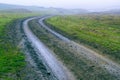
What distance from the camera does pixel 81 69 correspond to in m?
16.8

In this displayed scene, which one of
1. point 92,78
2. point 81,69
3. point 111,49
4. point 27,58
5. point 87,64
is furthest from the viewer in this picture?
point 111,49

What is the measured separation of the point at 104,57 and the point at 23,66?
6739 millimetres

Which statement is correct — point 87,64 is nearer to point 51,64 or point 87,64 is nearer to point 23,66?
point 51,64

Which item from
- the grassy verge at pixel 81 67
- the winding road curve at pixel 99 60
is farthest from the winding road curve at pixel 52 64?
the winding road curve at pixel 99 60

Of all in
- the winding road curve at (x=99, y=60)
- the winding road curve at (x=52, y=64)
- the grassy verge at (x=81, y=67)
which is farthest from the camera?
the winding road curve at (x=99, y=60)

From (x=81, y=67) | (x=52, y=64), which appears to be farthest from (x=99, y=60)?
(x=52, y=64)

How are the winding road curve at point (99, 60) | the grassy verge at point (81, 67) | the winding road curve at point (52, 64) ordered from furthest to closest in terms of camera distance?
the winding road curve at point (99, 60) < the winding road curve at point (52, 64) < the grassy verge at point (81, 67)

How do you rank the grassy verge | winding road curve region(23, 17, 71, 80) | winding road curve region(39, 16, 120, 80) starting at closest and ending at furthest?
the grassy verge < winding road curve region(23, 17, 71, 80) < winding road curve region(39, 16, 120, 80)

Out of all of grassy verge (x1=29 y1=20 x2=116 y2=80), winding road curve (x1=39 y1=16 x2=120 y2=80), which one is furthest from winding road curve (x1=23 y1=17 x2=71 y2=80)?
winding road curve (x1=39 y1=16 x2=120 y2=80)

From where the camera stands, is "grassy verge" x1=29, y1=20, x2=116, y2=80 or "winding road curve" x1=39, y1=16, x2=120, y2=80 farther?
"winding road curve" x1=39, y1=16, x2=120, y2=80

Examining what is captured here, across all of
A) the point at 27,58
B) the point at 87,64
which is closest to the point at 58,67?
the point at 87,64

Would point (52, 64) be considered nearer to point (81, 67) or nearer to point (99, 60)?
point (81, 67)

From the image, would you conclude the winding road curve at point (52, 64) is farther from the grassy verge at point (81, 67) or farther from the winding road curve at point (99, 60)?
the winding road curve at point (99, 60)

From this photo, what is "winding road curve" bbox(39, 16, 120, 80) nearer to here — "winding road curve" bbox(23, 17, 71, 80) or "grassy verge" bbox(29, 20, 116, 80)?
"grassy verge" bbox(29, 20, 116, 80)
